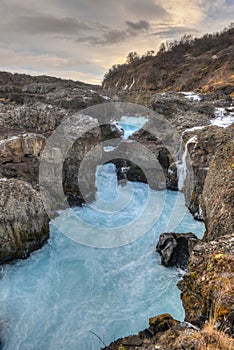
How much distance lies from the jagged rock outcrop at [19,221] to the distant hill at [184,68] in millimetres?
31920

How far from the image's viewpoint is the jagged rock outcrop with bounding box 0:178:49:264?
9.43 metres

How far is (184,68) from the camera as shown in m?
56.1

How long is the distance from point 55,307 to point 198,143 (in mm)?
10918

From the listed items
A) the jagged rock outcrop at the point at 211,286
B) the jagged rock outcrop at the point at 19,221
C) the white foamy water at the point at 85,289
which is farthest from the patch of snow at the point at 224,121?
the jagged rock outcrop at the point at 211,286

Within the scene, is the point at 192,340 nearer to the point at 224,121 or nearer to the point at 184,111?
the point at 224,121

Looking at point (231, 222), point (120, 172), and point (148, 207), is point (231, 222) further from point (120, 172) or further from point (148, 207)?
point (120, 172)

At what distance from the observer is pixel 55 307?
8.05m

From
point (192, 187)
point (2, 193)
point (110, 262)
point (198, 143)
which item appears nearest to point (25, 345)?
point (110, 262)

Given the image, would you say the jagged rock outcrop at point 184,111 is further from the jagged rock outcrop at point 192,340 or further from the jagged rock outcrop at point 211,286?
the jagged rock outcrop at point 192,340

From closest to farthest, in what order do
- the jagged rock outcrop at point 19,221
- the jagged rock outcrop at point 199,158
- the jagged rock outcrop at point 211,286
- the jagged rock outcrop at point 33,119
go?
the jagged rock outcrop at point 211,286
the jagged rock outcrop at point 19,221
the jagged rock outcrop at point 199,158
the jagged rock outcrop at point 33,119

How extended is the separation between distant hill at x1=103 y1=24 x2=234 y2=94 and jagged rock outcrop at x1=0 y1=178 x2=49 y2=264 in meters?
31.9

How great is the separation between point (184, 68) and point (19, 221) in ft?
181

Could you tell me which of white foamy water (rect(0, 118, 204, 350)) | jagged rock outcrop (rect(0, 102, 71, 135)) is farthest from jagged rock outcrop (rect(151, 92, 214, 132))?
jagged rock outcrop (rect(0, 102, 71, 135))

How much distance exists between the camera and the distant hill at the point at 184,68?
144ft
